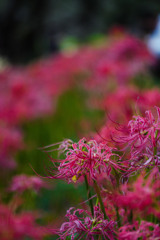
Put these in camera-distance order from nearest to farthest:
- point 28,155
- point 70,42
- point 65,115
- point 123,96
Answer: point 123,96, point 28,155, point 65,115, point 70,42

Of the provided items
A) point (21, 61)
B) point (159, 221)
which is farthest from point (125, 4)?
point (159, 221)

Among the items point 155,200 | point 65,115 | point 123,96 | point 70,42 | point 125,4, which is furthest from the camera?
point 125,4

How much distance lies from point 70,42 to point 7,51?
2.48m

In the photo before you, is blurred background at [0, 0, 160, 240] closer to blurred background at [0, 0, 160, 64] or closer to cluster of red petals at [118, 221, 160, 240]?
cluster of red petals at [118, 221, 160, 240]

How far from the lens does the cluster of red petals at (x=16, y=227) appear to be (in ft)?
3.82

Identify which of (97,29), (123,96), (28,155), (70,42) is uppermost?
(97,29)

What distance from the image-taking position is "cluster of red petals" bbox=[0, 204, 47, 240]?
3.82ft

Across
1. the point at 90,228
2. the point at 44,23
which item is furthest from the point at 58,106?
the point at 44,23

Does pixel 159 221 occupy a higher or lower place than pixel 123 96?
lower

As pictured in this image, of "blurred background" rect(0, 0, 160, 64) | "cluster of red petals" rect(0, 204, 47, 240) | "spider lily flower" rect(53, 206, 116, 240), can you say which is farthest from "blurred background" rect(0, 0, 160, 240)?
"blurred background" rect(0, 0, 160, 64)

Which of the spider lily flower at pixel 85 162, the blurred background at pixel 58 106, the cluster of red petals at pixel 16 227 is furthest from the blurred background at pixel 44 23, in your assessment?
the spider lily flower at pixel 85 162

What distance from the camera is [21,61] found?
1053 centimetres

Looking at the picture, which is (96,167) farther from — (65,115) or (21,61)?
(21,61)

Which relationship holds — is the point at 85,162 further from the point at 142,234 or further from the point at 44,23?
the point at 44,23
